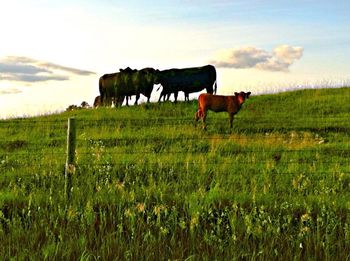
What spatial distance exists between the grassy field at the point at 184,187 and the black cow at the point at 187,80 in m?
2.80

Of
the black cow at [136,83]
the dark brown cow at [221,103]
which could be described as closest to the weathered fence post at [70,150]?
the dark brown cow at [221,103]

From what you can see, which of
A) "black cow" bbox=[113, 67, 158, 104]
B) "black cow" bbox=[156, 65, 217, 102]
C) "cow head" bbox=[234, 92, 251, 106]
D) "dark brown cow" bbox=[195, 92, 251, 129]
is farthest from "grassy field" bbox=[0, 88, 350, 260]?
"black cow" bbox=[113, 67, 158, 104]

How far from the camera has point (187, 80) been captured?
3353 cm

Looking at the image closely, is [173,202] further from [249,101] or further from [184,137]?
[249,101]

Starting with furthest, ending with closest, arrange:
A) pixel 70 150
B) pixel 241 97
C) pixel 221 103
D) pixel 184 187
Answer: pixel 221 103 → pixel 241 97 → pixel 184 187 → pixel 70 150

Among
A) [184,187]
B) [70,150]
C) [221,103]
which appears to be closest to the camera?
[70,150]

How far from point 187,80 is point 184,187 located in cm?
2311

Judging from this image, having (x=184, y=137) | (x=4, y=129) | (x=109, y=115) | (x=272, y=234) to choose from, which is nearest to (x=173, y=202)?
(x=272, y=234)

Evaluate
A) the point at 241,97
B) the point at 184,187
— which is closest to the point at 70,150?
the point at 184,187

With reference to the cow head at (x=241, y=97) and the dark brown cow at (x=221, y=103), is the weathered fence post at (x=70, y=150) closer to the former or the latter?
the dark brown cow at (x=221, y=103)

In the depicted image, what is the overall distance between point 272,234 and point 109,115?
2079 cm

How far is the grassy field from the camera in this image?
6.98 m

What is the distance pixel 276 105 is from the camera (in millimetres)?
29594

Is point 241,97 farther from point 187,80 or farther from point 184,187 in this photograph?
point 184,187
